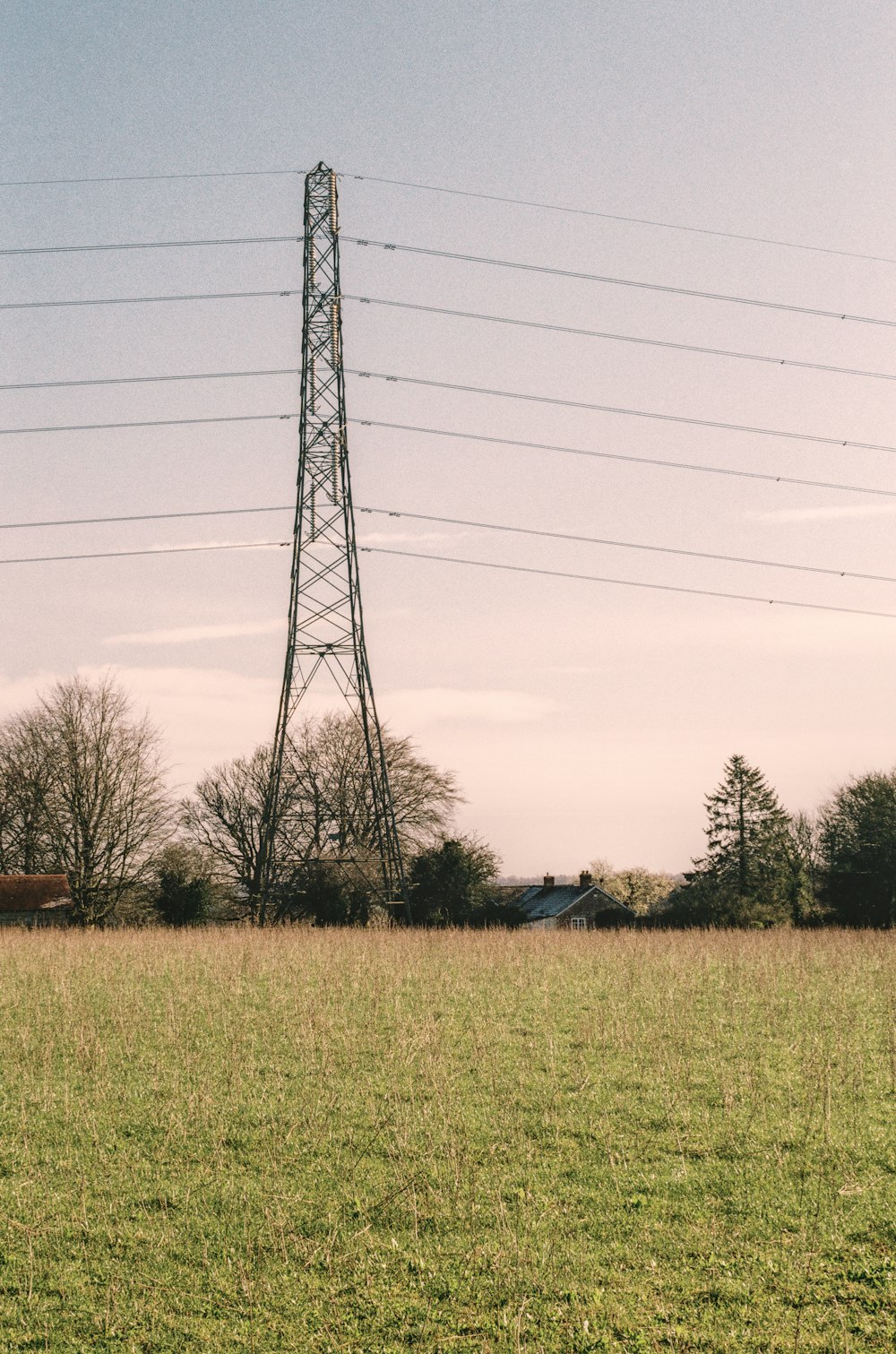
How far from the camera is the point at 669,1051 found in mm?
12219

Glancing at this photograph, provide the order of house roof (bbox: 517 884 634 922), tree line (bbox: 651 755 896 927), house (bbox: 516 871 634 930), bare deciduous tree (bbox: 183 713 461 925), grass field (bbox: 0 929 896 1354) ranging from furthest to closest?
house roof (bbox: 517 884 634 922)
house (bbox: 516 871 634 930)
bare deciduous tree (bbox: 183 713 461 925)
tree line (bbox: 651 755 896 927)
grass field (bbox: 0 929 896 1354)

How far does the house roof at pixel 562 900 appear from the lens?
60.9m

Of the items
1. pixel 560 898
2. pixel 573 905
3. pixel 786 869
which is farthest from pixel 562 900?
pixel 786 869

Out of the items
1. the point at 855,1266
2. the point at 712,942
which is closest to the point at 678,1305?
the point at 855,1266

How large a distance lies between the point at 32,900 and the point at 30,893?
345 millimetres

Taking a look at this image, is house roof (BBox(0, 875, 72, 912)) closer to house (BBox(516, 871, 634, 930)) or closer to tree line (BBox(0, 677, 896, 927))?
tree line (BBox(0, 677, 896, 927))

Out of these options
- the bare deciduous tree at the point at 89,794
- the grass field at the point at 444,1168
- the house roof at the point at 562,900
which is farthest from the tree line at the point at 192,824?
the grass field at the point at 444,1168

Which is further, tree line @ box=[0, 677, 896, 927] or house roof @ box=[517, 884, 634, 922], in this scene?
house roof @ box=[517, 884, 634, 922]

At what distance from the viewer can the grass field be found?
6.45 m

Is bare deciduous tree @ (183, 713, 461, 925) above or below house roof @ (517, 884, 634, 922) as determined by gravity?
above

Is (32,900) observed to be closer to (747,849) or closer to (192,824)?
(192,824)

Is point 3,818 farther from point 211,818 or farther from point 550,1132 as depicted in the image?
point 550,1132

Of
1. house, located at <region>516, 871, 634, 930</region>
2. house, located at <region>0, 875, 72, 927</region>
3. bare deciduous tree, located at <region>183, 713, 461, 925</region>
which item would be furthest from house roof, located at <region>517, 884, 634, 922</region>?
house, located at <region>0, 875, 72, 927</region>

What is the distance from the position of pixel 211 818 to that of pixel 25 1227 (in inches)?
1763
